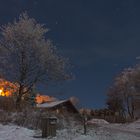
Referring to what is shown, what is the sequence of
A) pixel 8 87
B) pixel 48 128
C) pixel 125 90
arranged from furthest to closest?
pixel 125 90
pixel 8 87
pixel 48 128

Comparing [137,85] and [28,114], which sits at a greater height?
[137,85]

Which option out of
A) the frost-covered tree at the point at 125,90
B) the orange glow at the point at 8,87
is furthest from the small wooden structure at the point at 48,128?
the frost-covered tree at the point at 125,90

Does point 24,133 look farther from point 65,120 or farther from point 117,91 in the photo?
point 117,91

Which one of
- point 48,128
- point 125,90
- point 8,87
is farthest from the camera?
point 125,90

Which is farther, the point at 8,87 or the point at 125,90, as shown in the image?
the point at 125,90

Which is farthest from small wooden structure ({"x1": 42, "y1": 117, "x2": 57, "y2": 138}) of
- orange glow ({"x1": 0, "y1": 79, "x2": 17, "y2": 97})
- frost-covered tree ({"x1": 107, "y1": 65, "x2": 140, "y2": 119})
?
frost-covered tree ({"x1": 107, "y1": 65, "x2": 140, "y2": 119})

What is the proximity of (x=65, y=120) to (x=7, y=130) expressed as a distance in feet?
25.6

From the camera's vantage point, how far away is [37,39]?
3353 cm

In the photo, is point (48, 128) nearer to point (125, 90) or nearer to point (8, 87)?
point (8, 87)

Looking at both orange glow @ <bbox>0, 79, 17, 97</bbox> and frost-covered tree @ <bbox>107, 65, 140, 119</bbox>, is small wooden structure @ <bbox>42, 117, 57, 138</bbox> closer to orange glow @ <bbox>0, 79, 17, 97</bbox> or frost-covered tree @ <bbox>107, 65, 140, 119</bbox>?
orange glow @ <bbox>0, 79, 17, 97</bbox>

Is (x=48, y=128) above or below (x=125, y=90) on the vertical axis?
below

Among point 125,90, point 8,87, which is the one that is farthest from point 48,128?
point 125,90

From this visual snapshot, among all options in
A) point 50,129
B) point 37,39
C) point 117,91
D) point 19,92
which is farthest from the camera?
point 117,91

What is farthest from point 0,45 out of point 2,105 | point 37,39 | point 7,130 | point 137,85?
point 137,85
